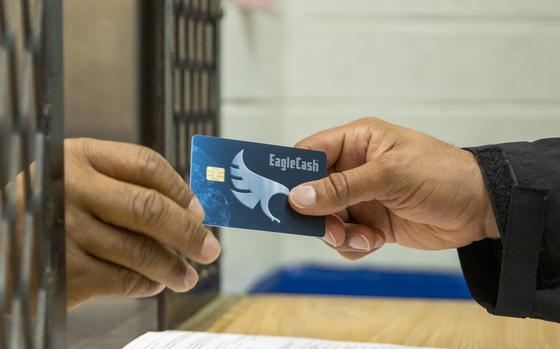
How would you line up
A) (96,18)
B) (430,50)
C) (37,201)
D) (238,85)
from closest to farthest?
(37,201), (96,18), (238,85), (430,50)

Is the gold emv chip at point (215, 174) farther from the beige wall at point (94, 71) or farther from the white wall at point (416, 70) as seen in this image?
the white wall at point (416, 70)

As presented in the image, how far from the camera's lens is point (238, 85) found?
173 centimetres

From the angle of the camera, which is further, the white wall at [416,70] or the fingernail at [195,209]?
the white wall at [416,70]

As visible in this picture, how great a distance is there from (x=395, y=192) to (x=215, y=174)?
213 mm

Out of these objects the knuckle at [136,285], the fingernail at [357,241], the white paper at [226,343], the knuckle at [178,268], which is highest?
the knuckle at [178,268]

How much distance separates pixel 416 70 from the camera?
209 cm

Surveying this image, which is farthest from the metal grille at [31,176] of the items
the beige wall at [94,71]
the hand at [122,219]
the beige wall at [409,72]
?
the beige wall at [409,72]

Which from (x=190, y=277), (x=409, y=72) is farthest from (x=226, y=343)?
(x=409, y=72)

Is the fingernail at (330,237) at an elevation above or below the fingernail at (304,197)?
below

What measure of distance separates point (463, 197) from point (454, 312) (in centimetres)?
39

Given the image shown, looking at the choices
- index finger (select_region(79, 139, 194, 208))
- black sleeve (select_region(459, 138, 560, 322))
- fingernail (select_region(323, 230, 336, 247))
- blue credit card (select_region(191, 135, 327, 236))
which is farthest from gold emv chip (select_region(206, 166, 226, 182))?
black sleeve (select_region(459, 138, 560, 322))

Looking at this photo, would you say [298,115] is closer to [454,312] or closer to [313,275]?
[313,275]

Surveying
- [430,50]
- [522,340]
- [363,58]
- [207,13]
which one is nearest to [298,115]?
[363,58]

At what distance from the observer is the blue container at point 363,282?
2.01m
